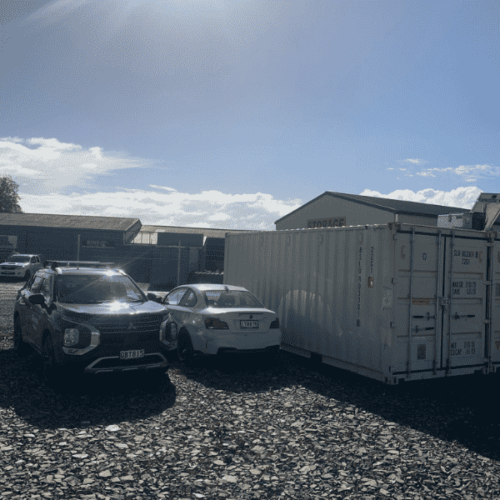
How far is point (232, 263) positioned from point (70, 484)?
8.65m

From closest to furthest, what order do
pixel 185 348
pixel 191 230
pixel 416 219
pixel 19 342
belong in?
pixel 185 348
pixel 19 342
pixel 416 219
pixel 191 230

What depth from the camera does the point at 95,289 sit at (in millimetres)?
7938

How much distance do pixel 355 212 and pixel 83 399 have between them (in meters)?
25.6

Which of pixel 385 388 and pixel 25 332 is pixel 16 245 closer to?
pixel 25 332

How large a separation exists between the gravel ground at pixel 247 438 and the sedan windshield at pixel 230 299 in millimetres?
1462

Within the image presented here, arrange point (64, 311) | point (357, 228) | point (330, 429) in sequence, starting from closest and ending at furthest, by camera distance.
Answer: point (330, 429)
point (64, 311)
point (357, 228)

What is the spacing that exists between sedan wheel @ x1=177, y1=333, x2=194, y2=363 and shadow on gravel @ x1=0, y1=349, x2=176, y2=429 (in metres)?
1.05

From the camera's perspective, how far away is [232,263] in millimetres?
12430

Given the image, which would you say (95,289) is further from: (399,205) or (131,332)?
(399,205)

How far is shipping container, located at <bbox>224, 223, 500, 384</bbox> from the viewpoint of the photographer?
741cm

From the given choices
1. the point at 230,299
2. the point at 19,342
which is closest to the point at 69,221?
the point at 19,342

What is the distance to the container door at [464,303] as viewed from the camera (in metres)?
7.93

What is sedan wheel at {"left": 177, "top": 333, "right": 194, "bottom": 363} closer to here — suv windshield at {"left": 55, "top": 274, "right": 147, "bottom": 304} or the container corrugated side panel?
suv windshield at {"left": 55, "top": 274, "right": 147, "bottom": 304}

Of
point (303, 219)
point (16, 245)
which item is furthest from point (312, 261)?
point (16, 245)
